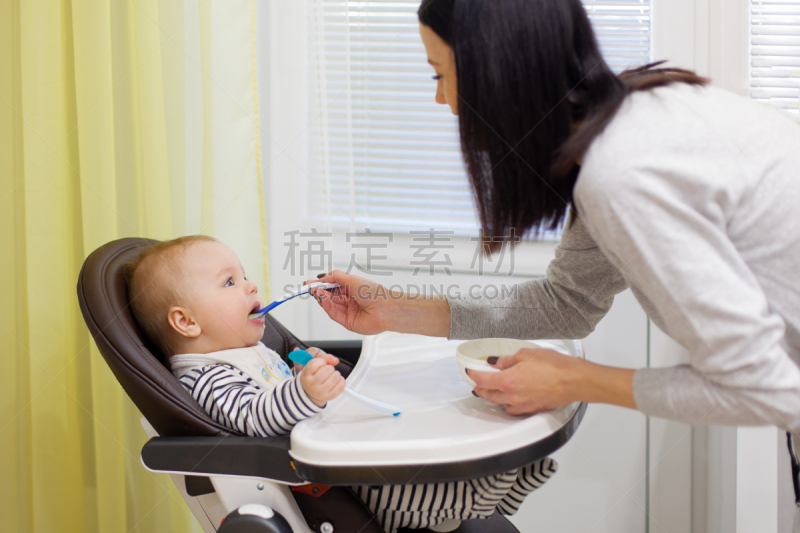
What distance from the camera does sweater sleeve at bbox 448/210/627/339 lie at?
3.07 feet

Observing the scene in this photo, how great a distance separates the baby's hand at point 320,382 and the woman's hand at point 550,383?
195 millimetres

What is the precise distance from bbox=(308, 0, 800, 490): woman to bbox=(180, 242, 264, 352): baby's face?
46cm

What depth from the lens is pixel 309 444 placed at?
0.67 meters

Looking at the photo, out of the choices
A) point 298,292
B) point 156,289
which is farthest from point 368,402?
point 156,289

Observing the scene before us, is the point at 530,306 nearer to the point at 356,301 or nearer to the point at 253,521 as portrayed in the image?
the point at 356,301

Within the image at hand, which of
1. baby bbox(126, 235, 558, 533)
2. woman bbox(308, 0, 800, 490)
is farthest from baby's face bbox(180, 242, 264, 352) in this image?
woman bbox(308, 0, 800, 490)

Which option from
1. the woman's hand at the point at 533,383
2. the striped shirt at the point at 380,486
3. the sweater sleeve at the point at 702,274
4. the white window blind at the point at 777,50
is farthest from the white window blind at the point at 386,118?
the sweater sleeve at the point at 702,274

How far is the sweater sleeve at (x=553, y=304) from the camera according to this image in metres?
0.94

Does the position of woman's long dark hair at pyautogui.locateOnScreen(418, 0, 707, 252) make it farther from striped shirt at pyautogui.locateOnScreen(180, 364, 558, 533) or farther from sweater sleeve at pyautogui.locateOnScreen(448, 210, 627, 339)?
striped shirt at pyautogui.locateOnScreen(180, 364, 558, 533)

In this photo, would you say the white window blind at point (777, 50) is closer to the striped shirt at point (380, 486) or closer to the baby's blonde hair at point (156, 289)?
the striped shirt at point (380, 486)

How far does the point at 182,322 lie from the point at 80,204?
0.38 metres

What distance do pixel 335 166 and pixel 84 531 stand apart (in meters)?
0.99

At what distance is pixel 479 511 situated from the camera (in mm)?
768

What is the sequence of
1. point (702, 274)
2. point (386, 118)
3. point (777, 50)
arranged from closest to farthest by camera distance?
point (702, 274) → point (777, 50) → point (386, 118)
